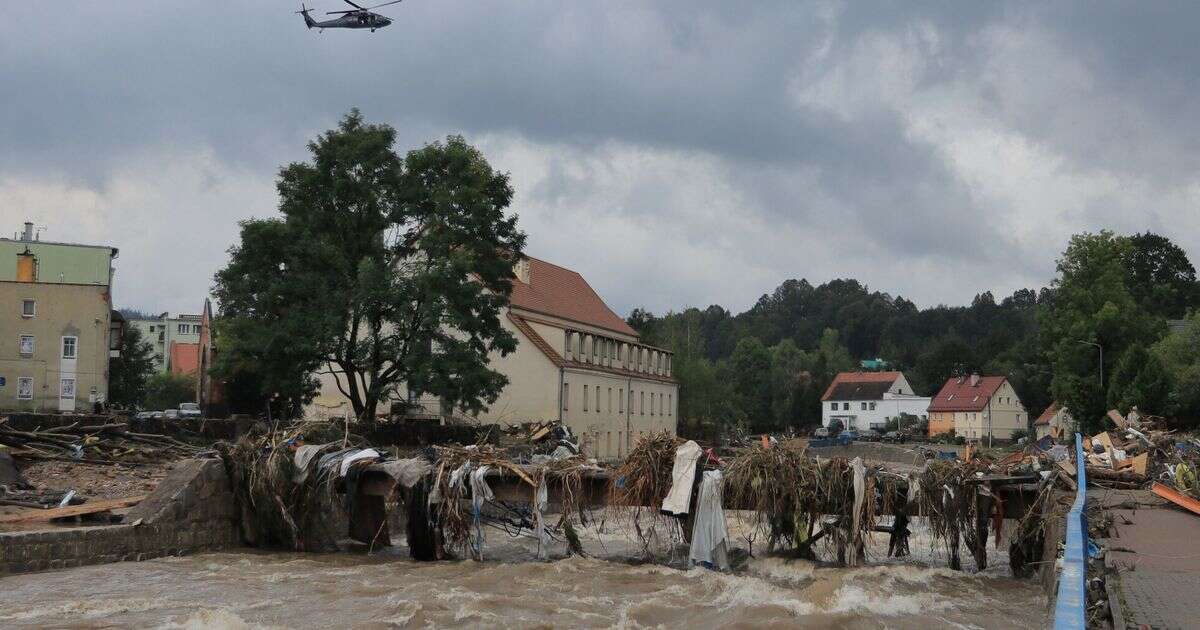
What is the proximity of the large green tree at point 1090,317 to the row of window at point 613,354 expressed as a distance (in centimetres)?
2498

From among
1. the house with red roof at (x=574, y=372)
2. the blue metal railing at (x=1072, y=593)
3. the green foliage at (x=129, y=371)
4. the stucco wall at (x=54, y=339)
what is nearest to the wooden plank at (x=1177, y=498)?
the blue metal railing at (x=1072, y=593)

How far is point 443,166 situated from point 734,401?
53886mm

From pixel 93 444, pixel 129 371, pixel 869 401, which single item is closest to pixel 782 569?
pixel 93 444

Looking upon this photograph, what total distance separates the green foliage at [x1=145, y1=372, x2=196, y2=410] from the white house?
6521 centimetres

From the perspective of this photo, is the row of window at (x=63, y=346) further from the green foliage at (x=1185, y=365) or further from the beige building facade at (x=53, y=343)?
the green foliage at (x=1185, y=365)

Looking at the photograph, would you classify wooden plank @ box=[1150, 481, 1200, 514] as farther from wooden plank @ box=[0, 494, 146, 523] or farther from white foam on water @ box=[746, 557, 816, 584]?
wooden plank @ box=[0, 494, 146, 523]

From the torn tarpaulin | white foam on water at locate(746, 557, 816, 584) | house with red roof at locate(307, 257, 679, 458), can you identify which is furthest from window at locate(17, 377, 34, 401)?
white foam on water at locate(746, 557, 816, 584)

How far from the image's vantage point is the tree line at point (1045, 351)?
189ft

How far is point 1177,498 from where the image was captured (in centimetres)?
2173

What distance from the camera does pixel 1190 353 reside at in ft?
212

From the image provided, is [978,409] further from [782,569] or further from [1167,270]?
[782,569]

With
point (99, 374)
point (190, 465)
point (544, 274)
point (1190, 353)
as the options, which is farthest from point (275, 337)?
point (1190, 353)

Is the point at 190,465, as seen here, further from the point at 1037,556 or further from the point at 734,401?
the point at 734,401

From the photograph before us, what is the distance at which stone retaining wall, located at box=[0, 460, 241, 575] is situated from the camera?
16.8 meters
